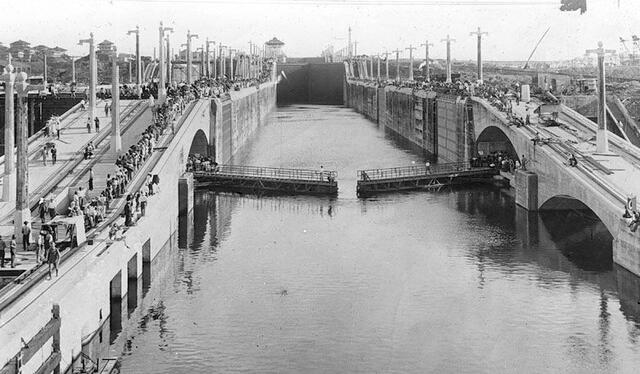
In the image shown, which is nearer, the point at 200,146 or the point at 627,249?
the point at 627,249

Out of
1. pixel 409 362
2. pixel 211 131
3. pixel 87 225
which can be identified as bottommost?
pixel 409 362

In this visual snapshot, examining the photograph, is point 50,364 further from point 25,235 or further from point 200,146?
point 200,146

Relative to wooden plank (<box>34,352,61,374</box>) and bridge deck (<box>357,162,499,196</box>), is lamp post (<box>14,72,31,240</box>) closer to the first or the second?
wooden plank (<box>34,352,61,374</box>)

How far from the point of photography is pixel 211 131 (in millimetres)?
75062

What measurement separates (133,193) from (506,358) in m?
19.8

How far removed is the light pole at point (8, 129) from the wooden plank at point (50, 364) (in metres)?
11.3

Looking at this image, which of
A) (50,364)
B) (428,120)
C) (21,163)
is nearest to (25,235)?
(21,163)

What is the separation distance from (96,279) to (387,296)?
12384 mm

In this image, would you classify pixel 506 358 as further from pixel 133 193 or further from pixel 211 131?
pixel 211 131

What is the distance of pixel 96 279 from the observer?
91.3ft

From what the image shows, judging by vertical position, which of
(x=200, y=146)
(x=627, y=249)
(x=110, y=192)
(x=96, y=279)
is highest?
(x=200, y=146)

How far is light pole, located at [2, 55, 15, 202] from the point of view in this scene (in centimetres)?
2975

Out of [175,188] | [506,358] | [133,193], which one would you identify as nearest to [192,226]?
[175,188]

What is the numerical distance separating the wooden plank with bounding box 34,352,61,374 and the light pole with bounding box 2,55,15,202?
11.3 m
